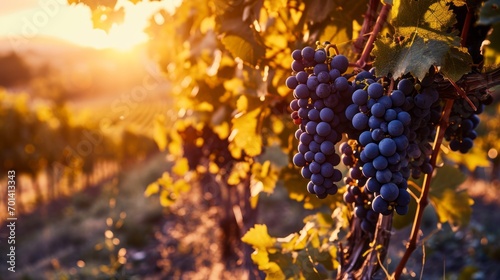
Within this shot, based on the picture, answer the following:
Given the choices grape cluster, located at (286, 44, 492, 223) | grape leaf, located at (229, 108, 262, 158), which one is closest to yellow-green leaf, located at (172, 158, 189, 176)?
grape leaf, located at (229, 108, 262, 158)

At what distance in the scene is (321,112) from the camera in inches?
50.7

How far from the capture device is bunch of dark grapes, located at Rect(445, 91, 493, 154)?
1.52 m

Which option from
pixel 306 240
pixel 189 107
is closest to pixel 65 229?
pixel 189 107

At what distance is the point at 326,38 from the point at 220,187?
3.88 m

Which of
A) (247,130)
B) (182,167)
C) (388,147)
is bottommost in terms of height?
(182,167)

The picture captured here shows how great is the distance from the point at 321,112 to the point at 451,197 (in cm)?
108

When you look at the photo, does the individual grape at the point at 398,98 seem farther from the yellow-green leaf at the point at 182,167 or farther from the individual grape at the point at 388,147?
the yellow-green leaf at the point at 182,167

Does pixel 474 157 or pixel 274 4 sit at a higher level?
pixel 274 4

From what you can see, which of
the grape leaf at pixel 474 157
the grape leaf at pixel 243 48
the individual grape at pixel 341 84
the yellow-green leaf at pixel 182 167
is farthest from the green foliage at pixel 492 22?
the yellow-green leaf at pixel 182 167

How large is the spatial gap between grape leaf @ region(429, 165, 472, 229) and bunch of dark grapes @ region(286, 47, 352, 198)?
920 mm

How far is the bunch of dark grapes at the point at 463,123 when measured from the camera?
1.52 metres

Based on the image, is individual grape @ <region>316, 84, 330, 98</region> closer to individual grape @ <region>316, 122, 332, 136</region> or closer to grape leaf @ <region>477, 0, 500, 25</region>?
individual grape @ <region>316, 122, 332, 136</region>

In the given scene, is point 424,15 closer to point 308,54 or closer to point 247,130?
point 308,54

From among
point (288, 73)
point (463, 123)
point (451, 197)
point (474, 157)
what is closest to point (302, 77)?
A: point (463, 123)
